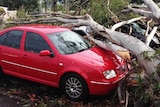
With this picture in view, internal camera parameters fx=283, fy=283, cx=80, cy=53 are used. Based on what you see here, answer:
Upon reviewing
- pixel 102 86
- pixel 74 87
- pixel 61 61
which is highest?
pixel 61 61

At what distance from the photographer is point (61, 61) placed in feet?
21.2

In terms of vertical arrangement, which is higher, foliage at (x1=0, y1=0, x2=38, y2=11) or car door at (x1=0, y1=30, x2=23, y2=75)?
foliage at (x1=0, y1=0, x2=38, y2=11)

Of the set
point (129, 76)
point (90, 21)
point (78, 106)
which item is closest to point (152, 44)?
point (90, 21)

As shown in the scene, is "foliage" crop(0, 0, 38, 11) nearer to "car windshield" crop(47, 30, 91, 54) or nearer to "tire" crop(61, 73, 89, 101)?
"car windshield" crop(47, 30, 91, 54)

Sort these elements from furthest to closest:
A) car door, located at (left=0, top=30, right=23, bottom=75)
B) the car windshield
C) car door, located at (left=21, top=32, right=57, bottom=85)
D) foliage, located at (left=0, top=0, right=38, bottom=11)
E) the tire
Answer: foliage, located at (left=0, top=0, right=38, bottom=11) → car door, located at (left=0, top=30, right=23, bottom=75) → the car windshield → car door, located at (left=21, top=32, right=57, bottom=85) → the tire

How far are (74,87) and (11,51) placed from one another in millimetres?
2051

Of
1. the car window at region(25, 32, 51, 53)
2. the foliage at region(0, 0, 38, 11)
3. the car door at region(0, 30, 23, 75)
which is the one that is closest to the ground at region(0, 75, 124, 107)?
the car door at region(0, 30, 23, 75)

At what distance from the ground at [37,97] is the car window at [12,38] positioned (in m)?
1.09

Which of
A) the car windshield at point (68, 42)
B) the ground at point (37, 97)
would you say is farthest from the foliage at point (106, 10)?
the ground at point (37, 97)

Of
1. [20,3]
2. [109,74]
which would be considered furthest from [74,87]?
[20,3]

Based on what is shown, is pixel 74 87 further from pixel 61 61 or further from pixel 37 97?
pixel 37 97

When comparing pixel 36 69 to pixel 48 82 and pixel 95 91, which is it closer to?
pixel 48 82

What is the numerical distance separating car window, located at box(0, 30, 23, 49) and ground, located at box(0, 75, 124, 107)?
109 cm

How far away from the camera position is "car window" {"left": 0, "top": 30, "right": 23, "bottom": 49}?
7.24 metres
